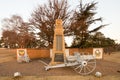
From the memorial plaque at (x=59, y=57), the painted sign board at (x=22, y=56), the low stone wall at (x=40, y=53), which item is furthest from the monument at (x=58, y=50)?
the low stone wall at (x=40, y=53)

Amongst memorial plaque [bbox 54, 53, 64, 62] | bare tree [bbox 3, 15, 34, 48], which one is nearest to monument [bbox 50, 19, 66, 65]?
memorial plaque [bbox 54, 53, 64, 62]

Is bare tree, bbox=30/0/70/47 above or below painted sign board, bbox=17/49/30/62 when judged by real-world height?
above

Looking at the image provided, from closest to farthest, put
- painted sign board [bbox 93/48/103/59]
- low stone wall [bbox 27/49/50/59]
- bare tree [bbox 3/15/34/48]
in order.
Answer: painted sign board [bbox 93/48/103/59]
low stone wall [bbox 27/49/50/59]
bare tree [bbox 3/15/34/48]

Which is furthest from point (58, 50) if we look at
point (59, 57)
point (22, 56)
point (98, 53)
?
point (98, 53)

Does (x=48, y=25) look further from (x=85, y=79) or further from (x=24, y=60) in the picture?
(x=85, y=79)

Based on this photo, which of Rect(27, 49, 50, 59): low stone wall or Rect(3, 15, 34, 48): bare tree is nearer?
Rect(27, 49, 50, 59): low stone wall

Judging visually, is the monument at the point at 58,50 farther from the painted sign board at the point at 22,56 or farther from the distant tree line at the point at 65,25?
the distant tree line at the point at 65,25

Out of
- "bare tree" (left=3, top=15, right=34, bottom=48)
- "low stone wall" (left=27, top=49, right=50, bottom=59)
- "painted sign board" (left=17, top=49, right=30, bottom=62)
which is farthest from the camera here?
"bare tree" (left=3, top=15, right=34, bottom=48)

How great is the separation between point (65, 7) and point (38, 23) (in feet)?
16.3

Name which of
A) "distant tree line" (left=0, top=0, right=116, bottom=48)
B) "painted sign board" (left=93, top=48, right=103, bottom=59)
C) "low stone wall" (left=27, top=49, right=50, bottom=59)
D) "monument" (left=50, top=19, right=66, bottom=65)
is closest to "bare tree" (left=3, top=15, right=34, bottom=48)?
"distant tree line" (left=0, top=0, right=116, bottom=48)

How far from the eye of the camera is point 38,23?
30.8 metres

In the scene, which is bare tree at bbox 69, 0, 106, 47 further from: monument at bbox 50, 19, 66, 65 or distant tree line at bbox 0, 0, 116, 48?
monument at bbox 50, 19, 66, 65

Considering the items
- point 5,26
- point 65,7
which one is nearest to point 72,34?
point 65,7

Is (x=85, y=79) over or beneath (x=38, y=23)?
beneath
